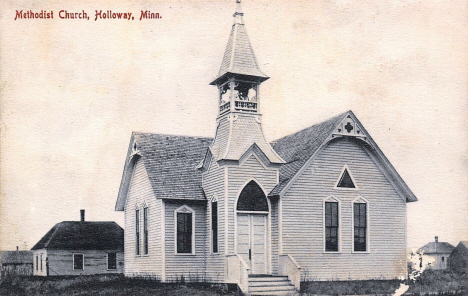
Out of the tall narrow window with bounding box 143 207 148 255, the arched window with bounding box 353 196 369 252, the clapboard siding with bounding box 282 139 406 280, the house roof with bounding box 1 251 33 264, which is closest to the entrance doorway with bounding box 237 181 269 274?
the clapboard siding with bounding box 282 139 406 280

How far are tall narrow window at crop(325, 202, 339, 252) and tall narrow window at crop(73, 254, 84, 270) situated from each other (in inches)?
905

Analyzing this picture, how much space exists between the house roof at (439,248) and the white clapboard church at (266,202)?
56724mm

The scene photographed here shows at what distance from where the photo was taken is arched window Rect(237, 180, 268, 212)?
2597 cm

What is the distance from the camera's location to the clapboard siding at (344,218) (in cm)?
2633

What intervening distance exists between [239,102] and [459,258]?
51.9m

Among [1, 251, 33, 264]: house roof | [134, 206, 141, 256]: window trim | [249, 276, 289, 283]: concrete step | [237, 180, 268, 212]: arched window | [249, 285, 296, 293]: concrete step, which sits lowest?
[1, 251, 33, 264]: house roof

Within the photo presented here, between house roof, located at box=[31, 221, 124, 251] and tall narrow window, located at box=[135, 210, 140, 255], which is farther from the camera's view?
house roof, located at box=[31, 221, 124, 251]

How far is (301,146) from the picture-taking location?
28.5m

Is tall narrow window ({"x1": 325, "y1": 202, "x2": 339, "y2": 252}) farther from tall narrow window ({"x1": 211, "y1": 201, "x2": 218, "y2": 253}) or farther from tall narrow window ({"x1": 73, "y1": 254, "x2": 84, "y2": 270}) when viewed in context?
tall narrow window ({"x1": 73, "y1": 254, "x2": 84, "y2": 270})

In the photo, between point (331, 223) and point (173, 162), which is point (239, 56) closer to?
point (173, 162)

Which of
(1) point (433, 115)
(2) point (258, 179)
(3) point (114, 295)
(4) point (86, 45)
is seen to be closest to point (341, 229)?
(2) point (258, 179)

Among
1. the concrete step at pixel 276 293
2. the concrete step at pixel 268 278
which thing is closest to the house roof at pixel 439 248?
the concrete step at pixel 268 278

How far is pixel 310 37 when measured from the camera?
26.7 meters

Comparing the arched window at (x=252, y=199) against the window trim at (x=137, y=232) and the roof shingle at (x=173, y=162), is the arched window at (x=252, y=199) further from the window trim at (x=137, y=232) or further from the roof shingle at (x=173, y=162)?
the window trim at (x=137, y=232)
